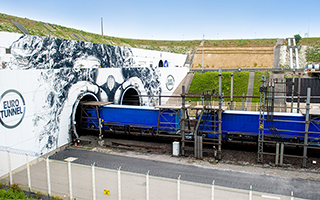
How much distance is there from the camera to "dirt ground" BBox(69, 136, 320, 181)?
14.2 meters

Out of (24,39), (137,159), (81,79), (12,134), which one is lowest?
(137,159)

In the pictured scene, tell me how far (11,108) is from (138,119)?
9325 mm

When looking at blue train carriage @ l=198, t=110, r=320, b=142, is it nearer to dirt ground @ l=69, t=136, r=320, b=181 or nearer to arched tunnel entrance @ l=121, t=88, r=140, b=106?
dirt ground @ l=69, t=136, r=320, b=181

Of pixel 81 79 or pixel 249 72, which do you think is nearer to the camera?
pixel 81 79

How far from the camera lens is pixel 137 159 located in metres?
16.4

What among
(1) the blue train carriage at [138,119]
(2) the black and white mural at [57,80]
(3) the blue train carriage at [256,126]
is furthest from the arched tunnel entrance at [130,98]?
(3) the blue train carriage at [256,126]

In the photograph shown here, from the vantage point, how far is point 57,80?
1781 cm

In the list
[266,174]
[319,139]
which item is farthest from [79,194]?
[319,139]

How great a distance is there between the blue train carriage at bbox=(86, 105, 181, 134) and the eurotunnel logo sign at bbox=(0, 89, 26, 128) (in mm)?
6166

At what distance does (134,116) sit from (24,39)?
431 inches

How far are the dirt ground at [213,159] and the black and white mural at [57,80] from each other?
10.3 ft

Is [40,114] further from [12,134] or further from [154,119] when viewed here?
[154,119]

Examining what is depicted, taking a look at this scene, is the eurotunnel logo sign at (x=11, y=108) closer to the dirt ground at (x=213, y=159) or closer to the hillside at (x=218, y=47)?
the dirt ground at (x=213, y=159)

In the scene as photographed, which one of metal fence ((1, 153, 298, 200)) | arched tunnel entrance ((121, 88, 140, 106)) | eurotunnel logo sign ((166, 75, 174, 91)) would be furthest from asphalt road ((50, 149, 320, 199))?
eurotunnel logo sign ((166, 75, 174, 91))
